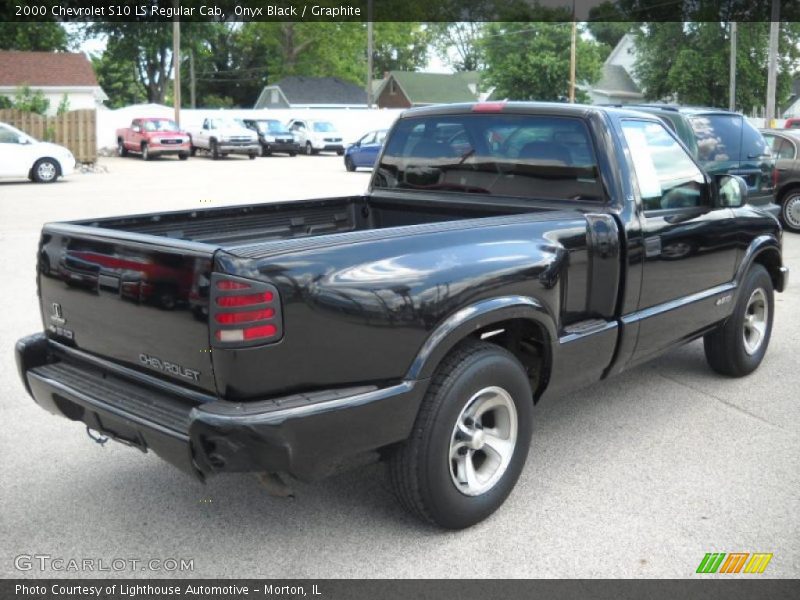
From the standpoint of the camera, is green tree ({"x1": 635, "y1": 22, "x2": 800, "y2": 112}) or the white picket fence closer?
the white picket fence

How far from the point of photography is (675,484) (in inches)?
170

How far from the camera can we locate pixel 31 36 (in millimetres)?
54719

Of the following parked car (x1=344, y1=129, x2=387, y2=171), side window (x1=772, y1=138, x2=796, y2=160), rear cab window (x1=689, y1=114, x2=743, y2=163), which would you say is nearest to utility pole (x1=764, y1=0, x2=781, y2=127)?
parked car (x1=344, y1=129, x2=387, y2=171)

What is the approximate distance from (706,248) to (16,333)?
537cm

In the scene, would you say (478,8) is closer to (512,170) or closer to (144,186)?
(144,186)

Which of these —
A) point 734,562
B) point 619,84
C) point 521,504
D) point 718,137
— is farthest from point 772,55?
point 619,84

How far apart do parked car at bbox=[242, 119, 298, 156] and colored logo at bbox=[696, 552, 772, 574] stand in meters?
36.5

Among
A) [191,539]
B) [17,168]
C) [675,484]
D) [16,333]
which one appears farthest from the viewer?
[17,168]

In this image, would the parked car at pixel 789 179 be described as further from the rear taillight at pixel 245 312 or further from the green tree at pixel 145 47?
the green tree at pixel 145 47

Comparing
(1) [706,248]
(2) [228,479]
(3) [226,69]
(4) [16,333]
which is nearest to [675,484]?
(1) [706,248]

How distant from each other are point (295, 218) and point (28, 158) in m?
18.9

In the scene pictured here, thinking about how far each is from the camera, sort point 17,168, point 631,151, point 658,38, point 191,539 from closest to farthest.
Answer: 1. point 191,539
2. point 631,151
3. point 17,168
4. point 658,38

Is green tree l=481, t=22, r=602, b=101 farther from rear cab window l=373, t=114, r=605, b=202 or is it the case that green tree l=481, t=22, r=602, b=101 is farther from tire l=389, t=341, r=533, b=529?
tire l=389, t=341, r=533, b=529

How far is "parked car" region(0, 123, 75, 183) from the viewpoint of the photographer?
70.1ft
